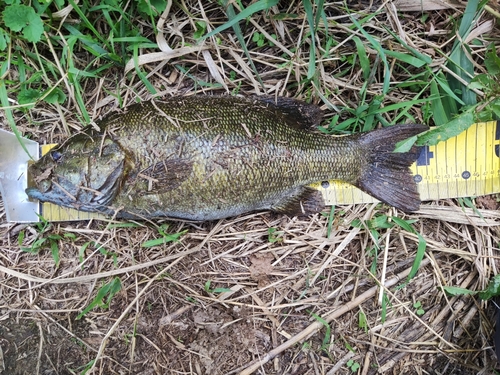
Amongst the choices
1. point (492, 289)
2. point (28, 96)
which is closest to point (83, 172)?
point (28, 96)

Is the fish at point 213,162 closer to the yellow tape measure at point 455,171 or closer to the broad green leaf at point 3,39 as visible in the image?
the yellow tape measure at point 455,171

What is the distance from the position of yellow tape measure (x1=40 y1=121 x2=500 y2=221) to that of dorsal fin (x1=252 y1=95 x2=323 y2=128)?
0.55 metres

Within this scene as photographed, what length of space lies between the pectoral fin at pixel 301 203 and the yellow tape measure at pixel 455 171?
156 mm

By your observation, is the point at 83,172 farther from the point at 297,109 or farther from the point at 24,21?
the point at 297,109

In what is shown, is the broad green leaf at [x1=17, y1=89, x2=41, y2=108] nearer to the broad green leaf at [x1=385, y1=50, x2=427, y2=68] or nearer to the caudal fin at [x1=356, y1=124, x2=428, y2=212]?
the caudal fin at [x1=356, y1=124, x2=428, y2=212]

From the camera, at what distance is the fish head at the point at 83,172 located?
2590 mm

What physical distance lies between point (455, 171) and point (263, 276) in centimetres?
166

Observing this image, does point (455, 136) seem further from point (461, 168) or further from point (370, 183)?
point (370, 183)

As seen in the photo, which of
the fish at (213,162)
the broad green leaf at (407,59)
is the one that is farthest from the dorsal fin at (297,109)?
the broad green leaf at (407,59)

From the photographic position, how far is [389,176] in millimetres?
2846

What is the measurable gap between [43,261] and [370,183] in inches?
102

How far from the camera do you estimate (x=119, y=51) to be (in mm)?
2988

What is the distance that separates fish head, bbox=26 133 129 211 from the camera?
8.50 feet

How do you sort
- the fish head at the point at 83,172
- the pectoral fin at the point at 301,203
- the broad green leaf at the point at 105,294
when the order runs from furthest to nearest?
the pectoral fin at the point at 301,203, the broad green leaf at the point at 105,294, the fish head at the point at 83,172
